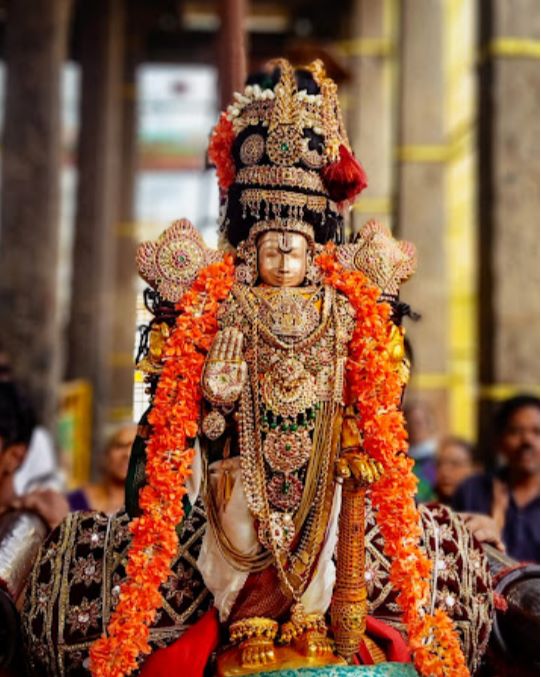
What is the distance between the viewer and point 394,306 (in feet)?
11.1

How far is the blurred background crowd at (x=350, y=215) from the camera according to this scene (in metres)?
5.32

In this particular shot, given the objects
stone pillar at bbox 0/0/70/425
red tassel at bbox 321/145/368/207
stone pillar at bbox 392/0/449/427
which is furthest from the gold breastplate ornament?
stone pillar at bbox 392/0/449/427

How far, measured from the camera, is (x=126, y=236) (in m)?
Answer: 15.0

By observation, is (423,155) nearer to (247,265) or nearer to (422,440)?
(422,440)

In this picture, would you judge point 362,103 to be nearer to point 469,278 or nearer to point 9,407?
point 469,278

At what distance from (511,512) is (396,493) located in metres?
1.99

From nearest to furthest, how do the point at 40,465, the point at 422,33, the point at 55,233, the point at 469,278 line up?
1. the point at 40,465
2. the point at 55,233
3. the point at 422,33
4. the point at 469,278

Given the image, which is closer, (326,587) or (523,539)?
(326,587)

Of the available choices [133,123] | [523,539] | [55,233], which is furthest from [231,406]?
[133,123]

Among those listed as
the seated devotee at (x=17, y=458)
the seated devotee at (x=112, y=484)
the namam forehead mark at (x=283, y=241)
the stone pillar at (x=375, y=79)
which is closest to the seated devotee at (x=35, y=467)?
the seated devotee at (x=112, y=484)

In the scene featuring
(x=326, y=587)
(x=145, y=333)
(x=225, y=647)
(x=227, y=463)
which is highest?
(x=145, y=333)

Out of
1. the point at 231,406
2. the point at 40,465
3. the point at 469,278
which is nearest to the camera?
the point at 231,406

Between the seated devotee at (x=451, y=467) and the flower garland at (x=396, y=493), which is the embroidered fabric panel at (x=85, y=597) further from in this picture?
the seated devotee at (x=451, y=467)

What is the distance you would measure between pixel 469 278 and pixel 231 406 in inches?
451
